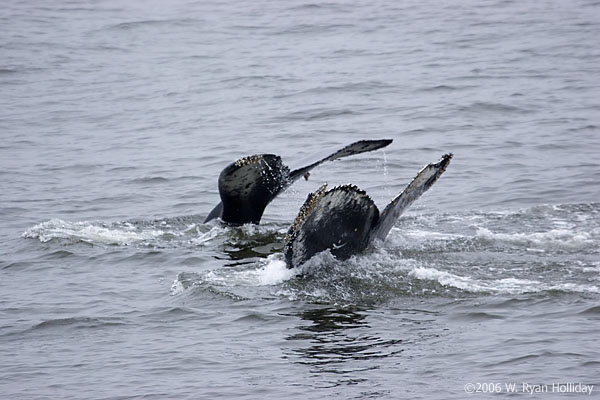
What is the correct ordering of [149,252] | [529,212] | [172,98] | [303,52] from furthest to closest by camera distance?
A: [303,52]
[172,98]
[529,212]
[149,252]

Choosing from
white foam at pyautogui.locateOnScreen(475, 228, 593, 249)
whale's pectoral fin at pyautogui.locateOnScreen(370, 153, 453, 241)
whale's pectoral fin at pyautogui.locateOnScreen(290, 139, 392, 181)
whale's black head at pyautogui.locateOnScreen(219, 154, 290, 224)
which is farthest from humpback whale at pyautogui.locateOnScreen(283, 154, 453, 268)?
white foam at pyautogui.locateOnScreen(475, 228, 593, 249)

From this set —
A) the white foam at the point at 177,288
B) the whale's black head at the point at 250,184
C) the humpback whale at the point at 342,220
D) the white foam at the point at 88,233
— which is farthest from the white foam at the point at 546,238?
the white foam at the point at 88,233

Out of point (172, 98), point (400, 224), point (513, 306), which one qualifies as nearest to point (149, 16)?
point (172, 98)

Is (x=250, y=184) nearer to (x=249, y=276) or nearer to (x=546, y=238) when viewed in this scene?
(x=249, y=276)

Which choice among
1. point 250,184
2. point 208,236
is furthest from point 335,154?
point 208,236

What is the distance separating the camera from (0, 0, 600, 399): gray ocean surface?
7.48 meters

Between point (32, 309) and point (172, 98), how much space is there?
1304 centimetres

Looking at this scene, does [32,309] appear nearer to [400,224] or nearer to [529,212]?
[400,224]

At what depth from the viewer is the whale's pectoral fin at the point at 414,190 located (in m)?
9.20

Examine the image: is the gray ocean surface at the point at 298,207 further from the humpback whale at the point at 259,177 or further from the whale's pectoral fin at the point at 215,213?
the humpback whale at the point at 259,177

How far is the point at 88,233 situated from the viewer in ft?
38.6

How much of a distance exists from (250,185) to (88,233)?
7.35ft

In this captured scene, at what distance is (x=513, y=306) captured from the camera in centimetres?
836

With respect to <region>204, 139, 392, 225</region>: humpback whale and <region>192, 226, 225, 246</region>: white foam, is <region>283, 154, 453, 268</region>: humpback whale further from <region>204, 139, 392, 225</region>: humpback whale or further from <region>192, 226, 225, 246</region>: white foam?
<region>192, 226, 225, 246</region>: white foam
